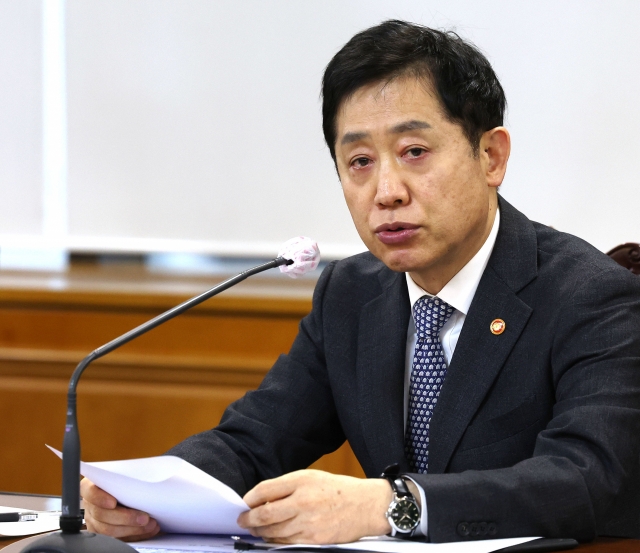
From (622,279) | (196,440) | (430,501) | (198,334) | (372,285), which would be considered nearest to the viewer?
(430,501)

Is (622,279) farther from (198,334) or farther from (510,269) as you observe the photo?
(198,334)

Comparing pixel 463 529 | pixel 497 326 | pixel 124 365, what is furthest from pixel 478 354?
pixel 124 365

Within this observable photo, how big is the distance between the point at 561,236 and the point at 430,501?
2.35ft

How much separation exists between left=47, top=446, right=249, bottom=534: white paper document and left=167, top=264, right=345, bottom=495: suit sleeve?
25 centimetres

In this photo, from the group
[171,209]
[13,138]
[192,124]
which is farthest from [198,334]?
[13,138]

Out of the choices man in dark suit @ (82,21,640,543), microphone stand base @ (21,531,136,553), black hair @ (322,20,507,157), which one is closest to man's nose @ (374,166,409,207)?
man in dark suit @ (82,21,640,543)

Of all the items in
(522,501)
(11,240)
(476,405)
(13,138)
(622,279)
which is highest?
(13,138)

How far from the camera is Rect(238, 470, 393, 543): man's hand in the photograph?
137cm

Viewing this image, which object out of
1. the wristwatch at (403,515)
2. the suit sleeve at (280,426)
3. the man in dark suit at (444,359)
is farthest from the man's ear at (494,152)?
the wristwatch at (403,515)

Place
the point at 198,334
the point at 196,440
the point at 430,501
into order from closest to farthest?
the point at 430,501, the point at 196,440, the point at 198,334

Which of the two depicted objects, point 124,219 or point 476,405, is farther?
point 124,219

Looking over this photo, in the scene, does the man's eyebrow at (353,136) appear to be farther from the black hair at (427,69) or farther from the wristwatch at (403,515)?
the wristwatch at (403,515)

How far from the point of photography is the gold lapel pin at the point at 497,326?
173 centimetres

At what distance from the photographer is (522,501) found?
4.57ft
